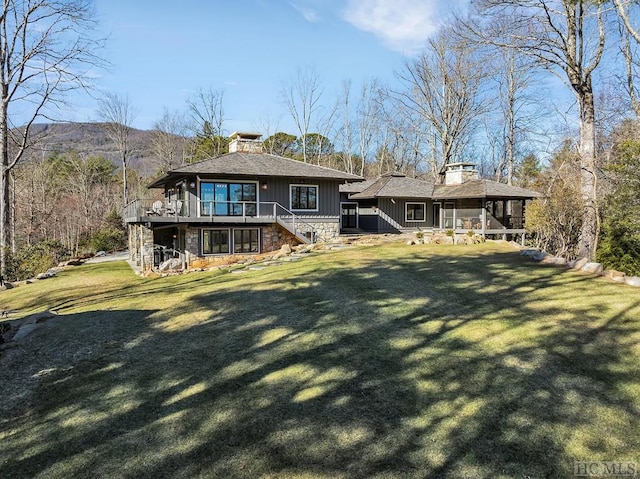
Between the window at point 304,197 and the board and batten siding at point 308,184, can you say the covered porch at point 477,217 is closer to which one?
→ the board and batten siding at point 308,184

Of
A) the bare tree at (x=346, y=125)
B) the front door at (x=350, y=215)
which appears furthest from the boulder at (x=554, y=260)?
the bare tree at (x=346, y=125)

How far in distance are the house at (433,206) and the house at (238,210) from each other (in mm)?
3897

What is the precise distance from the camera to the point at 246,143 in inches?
877

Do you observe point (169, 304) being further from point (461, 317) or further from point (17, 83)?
point (17, 83)

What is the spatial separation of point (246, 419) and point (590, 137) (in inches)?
522

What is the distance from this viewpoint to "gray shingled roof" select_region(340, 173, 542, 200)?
22.9 metres

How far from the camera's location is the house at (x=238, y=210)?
1812 cm

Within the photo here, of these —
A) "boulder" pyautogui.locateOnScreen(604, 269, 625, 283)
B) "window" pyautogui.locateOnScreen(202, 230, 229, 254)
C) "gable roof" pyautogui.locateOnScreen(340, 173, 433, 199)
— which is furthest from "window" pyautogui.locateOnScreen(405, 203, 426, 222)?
"boulder" pyautogui.locateOnScreen(604, 269, 625, 283)

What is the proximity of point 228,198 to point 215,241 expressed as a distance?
Answer: 2.09 meters

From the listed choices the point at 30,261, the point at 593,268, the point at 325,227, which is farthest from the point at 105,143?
the point at 593,268

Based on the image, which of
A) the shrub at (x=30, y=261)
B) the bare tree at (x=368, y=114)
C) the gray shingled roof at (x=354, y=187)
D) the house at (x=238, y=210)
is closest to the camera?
the shrub at (x=30, y=261)

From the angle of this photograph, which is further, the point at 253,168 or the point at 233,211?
the point at 253,168

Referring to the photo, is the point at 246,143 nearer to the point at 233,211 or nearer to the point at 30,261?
the point at 233,211

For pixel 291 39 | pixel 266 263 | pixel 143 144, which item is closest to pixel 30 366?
pixel 266 263
